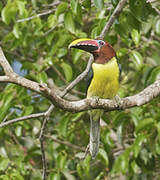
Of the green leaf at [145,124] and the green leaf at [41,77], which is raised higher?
the green leaf at [41,77]

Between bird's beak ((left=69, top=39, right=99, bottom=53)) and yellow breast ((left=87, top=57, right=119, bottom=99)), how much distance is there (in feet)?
0.47

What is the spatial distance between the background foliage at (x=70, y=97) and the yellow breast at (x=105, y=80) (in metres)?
0.44

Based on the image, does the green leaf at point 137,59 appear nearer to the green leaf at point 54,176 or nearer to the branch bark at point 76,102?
the branch bark at point 76,102

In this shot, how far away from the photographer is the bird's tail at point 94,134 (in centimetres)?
320


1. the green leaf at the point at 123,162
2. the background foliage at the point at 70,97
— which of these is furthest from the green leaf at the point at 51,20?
the green leaf at the point at 123,162

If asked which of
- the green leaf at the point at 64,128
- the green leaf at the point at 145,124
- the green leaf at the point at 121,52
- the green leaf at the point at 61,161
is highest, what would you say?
the green leaf at the point at 121,52

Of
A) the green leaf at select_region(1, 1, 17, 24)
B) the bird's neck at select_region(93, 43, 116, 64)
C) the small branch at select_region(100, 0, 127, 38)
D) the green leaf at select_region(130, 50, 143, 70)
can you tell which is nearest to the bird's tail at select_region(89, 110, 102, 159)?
the bird's neck at select_region(93, 43, 116, 64)

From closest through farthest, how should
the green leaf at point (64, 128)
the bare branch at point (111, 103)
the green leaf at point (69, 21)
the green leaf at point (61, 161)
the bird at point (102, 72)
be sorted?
the bare branch at point (111, 103) → the bird at point (102, 72) → the green leaf at point (69, 21) → the green leaf at point (61, 161) → the green leaf at point (64, 128)

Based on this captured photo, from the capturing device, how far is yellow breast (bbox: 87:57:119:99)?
3.02 metres

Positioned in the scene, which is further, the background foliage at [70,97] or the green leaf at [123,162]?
the green leaf at [123,162]

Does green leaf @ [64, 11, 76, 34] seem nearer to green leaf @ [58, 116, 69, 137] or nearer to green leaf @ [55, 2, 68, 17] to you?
green leaf @ [55, 2, 68, 17]

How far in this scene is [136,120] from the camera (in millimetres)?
3834

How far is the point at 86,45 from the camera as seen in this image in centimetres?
291

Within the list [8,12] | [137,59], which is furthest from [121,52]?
[8,12]
